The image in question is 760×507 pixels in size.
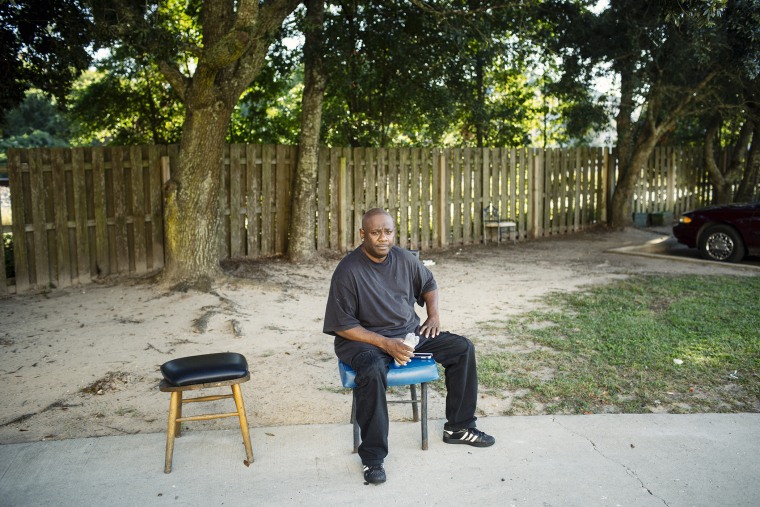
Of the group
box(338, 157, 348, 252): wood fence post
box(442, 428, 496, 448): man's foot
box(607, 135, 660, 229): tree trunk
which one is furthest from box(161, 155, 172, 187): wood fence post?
box(607, 135, 660, 229): tree trunk

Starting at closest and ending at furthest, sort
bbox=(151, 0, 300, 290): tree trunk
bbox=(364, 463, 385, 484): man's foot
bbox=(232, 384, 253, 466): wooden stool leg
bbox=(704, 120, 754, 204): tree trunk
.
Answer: bbox=(364, 463, 385, 484): man's foot < bbox=(232, 384, 253, 466): wooden stool leg < bbox=(151, 0, 300, 290): tree trunk < bbox=(704, 120, 754, 204): tree trunk

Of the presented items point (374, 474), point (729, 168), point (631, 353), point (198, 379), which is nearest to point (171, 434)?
point (198, 379)

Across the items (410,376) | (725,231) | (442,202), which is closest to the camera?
(410,376)

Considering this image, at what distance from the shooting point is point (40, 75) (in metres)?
10.2

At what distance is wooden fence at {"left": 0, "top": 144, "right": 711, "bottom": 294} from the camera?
9570 mm

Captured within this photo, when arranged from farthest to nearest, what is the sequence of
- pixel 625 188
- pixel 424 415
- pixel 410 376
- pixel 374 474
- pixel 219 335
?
pixel 625 188, pixel 219 335, pixel 424 415, pixel 410 376, pixel 374 474

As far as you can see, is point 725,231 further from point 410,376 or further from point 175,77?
point 410,376

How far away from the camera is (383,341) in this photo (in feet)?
14.9

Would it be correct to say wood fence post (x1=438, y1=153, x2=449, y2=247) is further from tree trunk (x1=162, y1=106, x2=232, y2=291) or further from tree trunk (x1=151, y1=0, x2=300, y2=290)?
tree trunk (x1=162, y1=106, x2=232, y2=291)

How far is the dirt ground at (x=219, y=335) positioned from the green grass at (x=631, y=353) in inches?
14.2

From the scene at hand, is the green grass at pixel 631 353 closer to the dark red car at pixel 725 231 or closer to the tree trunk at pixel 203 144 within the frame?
the dark red car at pixel 725 231

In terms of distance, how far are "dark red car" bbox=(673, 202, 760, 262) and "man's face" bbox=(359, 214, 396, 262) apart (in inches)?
371

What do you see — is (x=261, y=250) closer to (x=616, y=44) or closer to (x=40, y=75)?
(x=40, y=75)

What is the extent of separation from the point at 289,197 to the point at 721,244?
746 cm
